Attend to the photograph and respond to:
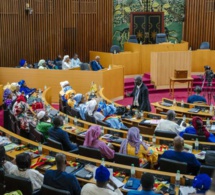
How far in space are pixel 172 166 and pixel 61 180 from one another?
1686 millimetres

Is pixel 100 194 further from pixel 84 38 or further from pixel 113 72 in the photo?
pixel 84 38

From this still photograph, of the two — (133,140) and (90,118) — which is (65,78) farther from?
(133,140)

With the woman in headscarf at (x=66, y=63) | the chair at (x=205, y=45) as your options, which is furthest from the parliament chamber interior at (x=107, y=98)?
the chair at (x=205, y=45)

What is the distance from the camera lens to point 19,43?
1645 centimetres

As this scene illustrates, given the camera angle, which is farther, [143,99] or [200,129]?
[143,99]

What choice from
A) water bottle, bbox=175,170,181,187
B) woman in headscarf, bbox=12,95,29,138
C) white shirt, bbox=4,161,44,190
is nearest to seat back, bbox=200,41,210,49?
woman in headscarf, bbox=12,95,29,138

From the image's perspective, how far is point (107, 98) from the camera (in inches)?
547

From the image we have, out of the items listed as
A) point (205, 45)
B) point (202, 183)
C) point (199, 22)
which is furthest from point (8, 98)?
point (199, 22)

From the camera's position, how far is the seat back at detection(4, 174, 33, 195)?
17.0 feet

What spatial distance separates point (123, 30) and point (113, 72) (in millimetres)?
5724

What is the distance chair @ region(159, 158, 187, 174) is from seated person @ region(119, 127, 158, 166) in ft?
1.61

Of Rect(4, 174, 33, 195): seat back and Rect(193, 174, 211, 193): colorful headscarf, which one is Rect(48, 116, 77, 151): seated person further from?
Rect(193, 174, 211, 193): colorful headscarf

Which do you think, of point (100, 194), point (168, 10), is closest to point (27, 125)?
point (100, 194)

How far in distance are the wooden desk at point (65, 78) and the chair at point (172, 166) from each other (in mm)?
7660
